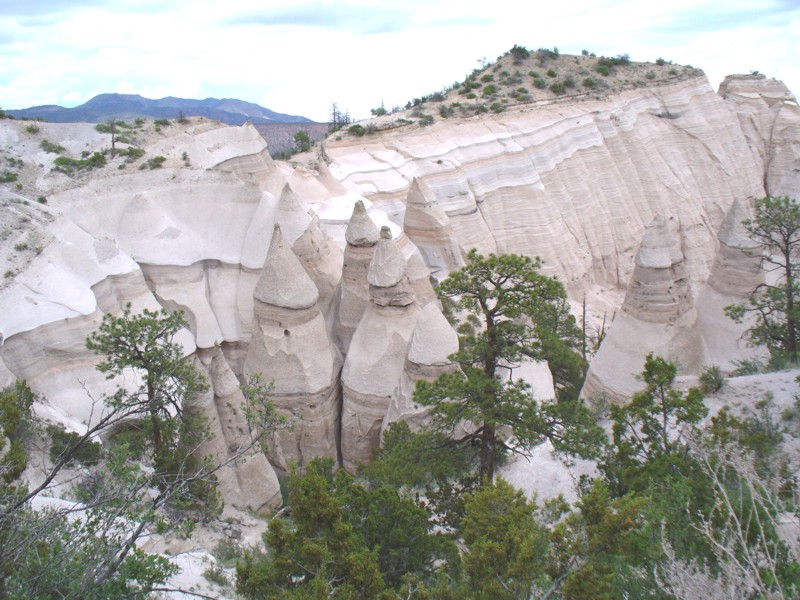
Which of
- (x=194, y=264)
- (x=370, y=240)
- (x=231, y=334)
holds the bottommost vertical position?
(x=231, y=334)

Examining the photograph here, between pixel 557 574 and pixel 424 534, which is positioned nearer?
pixel 557 574

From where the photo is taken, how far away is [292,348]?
43.2 feet

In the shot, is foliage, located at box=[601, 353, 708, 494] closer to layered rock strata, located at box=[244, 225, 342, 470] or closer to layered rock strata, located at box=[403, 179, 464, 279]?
layered rock strata, located at box=[244, 225, 342, 470]

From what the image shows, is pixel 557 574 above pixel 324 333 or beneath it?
above

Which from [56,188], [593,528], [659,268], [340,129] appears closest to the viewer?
[593,528]

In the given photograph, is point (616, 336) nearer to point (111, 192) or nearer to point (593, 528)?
point (593, 528)

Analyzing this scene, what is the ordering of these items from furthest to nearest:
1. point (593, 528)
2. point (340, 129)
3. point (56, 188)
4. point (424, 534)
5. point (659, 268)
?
point (340, 129), point (56, 188), point (659, 268), point (424, 534), point (593, 528)

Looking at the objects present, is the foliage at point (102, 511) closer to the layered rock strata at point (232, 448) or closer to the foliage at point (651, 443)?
the layered rock strata at point (232, 448)

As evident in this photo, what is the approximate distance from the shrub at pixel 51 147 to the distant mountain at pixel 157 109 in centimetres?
3375

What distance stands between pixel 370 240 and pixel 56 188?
7.84 m

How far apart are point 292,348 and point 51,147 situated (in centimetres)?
895

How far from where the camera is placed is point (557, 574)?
5992 millimetres

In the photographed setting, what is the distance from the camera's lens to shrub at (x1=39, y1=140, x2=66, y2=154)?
1599 cm

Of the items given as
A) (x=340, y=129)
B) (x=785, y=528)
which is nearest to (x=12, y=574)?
(x=785, y=528)
